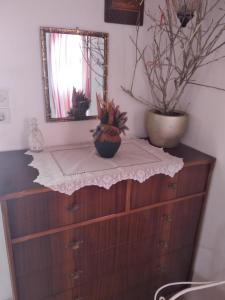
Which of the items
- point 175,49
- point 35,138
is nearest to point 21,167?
point 35,138

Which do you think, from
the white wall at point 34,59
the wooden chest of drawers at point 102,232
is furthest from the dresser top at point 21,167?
the white wall at point 34,59

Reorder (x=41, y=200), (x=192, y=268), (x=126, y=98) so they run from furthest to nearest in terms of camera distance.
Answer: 1. (x=192, y=268)
2. (x=126, y=98)
3. (x=41, y=200)

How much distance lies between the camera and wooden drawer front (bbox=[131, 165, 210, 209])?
1.22 m

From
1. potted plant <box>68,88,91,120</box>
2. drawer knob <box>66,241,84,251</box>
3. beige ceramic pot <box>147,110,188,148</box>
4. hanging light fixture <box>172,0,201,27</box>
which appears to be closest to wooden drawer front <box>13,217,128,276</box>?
drawer knob <box>66,241,84,251</box>

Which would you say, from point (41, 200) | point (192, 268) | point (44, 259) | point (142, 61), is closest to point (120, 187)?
point (41, 200)

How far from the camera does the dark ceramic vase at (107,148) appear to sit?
1205mm

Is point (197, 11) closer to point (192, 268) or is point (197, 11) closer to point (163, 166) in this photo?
point (163, 166)

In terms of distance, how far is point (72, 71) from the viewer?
1.31 m

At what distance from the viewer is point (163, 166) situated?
3.94 ft

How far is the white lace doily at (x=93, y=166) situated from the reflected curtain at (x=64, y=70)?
0.79ft

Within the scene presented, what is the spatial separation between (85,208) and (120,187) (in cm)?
19

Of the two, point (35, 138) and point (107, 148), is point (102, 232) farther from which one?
point (35, 138)

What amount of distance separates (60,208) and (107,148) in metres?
0.36

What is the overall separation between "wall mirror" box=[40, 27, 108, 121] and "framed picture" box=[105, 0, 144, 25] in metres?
0.11
